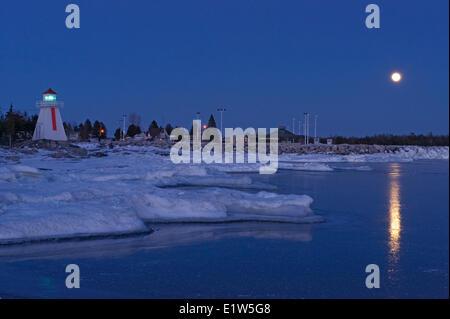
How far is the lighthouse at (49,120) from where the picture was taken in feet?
139

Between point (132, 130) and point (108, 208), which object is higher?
point (132, 130)

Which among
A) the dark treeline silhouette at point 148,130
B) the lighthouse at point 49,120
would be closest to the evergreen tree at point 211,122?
the dark treeline silhouette at point 148,130

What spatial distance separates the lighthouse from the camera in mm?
42500

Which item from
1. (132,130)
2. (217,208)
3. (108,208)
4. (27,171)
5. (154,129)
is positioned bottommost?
(217,208)

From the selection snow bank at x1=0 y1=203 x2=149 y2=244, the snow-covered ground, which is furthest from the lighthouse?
snow bank at x1=0 y1=203 x2=149 y2=244

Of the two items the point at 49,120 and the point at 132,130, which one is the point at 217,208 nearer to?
the point at 49,120

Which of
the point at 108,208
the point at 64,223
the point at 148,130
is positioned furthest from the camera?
the point at 148,130

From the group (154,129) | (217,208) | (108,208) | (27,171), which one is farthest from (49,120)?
(154,129)

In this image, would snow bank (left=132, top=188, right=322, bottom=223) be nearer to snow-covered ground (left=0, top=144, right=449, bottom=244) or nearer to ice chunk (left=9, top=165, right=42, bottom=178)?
snow-covered ground (left=0, top=144, right=449, bottom=244)

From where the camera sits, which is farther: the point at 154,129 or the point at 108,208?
the point at 154,129

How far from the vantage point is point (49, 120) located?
42.8 metres

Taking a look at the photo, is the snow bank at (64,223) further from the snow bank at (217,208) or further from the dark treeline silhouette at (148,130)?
the dark treeline silhouette at (148,130)
